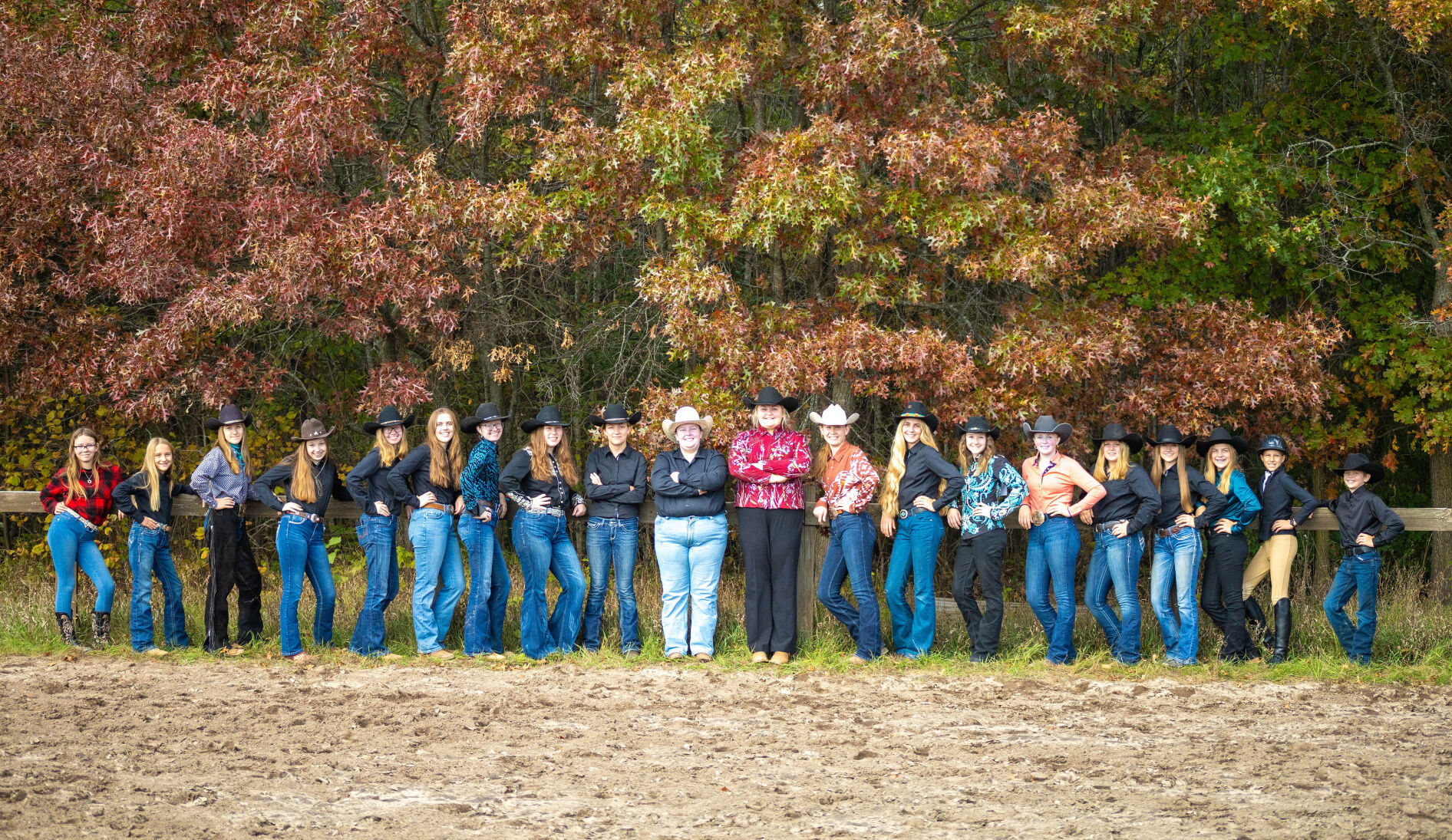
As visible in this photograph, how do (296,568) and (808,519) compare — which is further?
(808,519)

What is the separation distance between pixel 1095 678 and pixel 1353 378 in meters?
6.23

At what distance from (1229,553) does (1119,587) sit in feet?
2.41

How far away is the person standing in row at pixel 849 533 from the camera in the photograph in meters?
8.20

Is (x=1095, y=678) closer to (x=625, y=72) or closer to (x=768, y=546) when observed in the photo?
(x=768, y=546)

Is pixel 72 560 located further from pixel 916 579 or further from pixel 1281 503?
pixel 1281 503

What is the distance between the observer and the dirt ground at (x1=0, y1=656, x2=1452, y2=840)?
5121mm

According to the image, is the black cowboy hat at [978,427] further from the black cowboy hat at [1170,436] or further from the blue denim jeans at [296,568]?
the blue denim jeans at [296,568]

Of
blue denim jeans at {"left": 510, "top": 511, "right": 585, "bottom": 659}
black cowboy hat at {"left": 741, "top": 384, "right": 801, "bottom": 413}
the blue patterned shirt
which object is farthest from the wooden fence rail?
black cowboy hat at {"left": 741, "top": 384, "right": 801, "bottom": 413}

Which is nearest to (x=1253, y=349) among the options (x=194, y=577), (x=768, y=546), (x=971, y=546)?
(x=971, y=546)

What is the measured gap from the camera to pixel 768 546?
834cm

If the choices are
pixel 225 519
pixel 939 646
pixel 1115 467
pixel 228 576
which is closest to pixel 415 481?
pixel 225 519

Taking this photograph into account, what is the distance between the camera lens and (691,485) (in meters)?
8.31

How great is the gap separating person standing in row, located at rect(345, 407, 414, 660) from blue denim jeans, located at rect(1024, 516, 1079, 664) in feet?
13.6

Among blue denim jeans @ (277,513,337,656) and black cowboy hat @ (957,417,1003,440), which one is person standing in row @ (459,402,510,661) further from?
black cowboy hat @ (957,417,1003,440)
